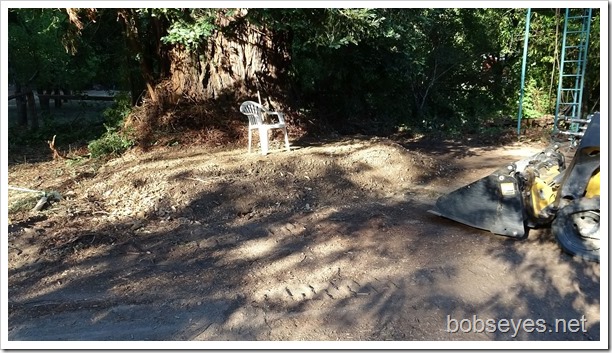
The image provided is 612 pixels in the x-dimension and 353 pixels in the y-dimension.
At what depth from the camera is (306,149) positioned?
8.09 m

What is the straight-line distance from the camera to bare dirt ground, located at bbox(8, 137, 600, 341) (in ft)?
10.8

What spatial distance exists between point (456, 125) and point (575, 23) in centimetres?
364

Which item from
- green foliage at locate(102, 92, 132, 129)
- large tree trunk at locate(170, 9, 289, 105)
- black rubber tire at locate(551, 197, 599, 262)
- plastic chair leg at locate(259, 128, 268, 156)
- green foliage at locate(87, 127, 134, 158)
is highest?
large tree trunk at locate(170, 9, 289, 105)

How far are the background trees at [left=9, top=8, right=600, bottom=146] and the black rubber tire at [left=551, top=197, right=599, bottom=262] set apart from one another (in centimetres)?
293

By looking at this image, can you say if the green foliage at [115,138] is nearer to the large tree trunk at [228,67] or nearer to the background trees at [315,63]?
the background trees at [315,63]

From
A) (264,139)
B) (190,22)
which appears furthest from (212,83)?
(190,22)

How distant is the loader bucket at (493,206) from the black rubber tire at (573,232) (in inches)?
11.8

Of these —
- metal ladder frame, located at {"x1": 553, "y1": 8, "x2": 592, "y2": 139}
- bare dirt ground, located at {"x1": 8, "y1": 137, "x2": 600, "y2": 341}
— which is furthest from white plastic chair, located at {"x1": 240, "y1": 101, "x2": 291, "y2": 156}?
metal ladder frame, located at {"x1": 553, "y1": 8, "x2": 592, "y2": 139}

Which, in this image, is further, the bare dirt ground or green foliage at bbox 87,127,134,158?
green foliage at bbox 87,127,134,158

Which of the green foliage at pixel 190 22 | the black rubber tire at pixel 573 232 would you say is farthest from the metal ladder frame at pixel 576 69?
the green foliage at pixel 190 22

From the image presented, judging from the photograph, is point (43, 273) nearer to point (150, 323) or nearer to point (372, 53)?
point (150, 323)

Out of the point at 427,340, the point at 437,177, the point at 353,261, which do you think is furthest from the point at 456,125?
the point at 427,340

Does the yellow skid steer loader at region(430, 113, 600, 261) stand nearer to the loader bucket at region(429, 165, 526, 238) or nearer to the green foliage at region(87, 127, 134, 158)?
the loader bucket at region(429, 165, 526, 238)

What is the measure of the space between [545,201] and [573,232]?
41 centimetres
